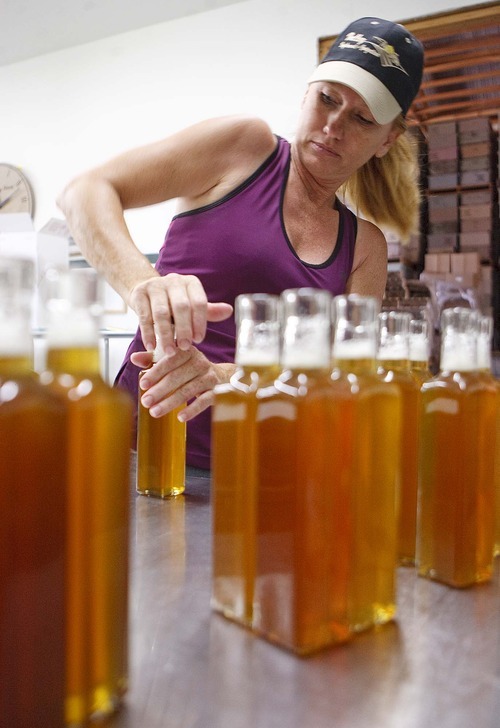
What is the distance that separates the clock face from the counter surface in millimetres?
4217

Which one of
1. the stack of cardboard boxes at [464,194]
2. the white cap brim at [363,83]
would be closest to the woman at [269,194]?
the white cap brim at [363,83]

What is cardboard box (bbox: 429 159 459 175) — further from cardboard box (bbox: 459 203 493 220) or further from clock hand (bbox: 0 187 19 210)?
clock hand (bbox: 0 187 19 210)

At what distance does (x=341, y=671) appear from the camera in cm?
47

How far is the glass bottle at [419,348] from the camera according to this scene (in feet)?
2.50

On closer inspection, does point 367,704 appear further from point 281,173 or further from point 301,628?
point 281,173

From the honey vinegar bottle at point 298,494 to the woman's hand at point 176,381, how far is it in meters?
0.43

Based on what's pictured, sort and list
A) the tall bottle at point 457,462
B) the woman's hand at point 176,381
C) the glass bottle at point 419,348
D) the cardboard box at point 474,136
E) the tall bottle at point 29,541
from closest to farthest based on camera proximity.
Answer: the tall bottle at point 29,541 < the tall bottle at point 457,462 < the glass bottle at point 419,348 < the woman's hand at point 176,381 < the cardboard box at point 474,136

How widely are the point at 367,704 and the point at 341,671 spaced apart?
4 cm

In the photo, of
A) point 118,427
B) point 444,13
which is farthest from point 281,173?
point 444,13

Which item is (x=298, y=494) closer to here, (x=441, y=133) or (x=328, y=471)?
(x=328, y=471)

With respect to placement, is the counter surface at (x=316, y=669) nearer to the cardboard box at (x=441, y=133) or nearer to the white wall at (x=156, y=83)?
the white wall at (x=156, y=83)

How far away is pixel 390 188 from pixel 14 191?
3532 mm

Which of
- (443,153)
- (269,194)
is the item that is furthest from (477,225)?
(269,194)

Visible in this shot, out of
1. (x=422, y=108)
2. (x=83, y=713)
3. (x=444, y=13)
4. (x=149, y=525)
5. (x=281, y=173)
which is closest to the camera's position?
(x=83, y=713)
